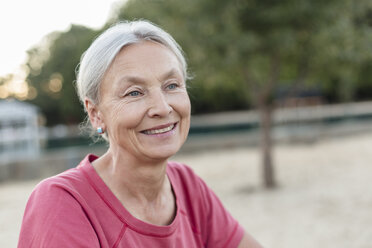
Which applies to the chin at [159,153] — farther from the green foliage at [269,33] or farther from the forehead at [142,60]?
the green foliage at [269,33]

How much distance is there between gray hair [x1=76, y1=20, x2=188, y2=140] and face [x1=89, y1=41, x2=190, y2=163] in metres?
0.02

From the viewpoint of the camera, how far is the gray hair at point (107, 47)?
1.32 meters

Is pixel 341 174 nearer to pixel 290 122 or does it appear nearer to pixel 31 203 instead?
pixel 290 122

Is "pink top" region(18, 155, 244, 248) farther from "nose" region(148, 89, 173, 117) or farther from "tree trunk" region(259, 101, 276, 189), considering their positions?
"tree trunk" region(259, 101, 276, 189)

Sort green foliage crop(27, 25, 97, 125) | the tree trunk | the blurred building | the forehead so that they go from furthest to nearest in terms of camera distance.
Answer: green foliage crop(27, 25, 97, 125) → the blurred building → the tree trunk → the forehead

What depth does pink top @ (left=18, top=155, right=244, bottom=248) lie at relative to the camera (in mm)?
1137

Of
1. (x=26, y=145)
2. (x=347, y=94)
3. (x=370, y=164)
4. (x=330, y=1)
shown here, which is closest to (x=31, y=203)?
(x=330, y=1)

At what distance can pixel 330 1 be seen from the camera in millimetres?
6793

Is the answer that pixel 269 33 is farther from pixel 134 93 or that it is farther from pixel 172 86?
pixel 134 93

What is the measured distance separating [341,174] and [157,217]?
8.28 meters

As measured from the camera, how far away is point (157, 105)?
134cm

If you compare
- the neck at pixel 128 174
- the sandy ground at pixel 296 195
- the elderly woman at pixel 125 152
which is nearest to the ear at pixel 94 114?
the elderly woman at pixel 125 152

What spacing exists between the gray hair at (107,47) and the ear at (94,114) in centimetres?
2

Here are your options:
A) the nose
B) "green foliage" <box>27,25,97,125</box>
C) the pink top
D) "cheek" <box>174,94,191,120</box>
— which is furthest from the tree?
"green foliage" <box>27,25,97,125</box>
